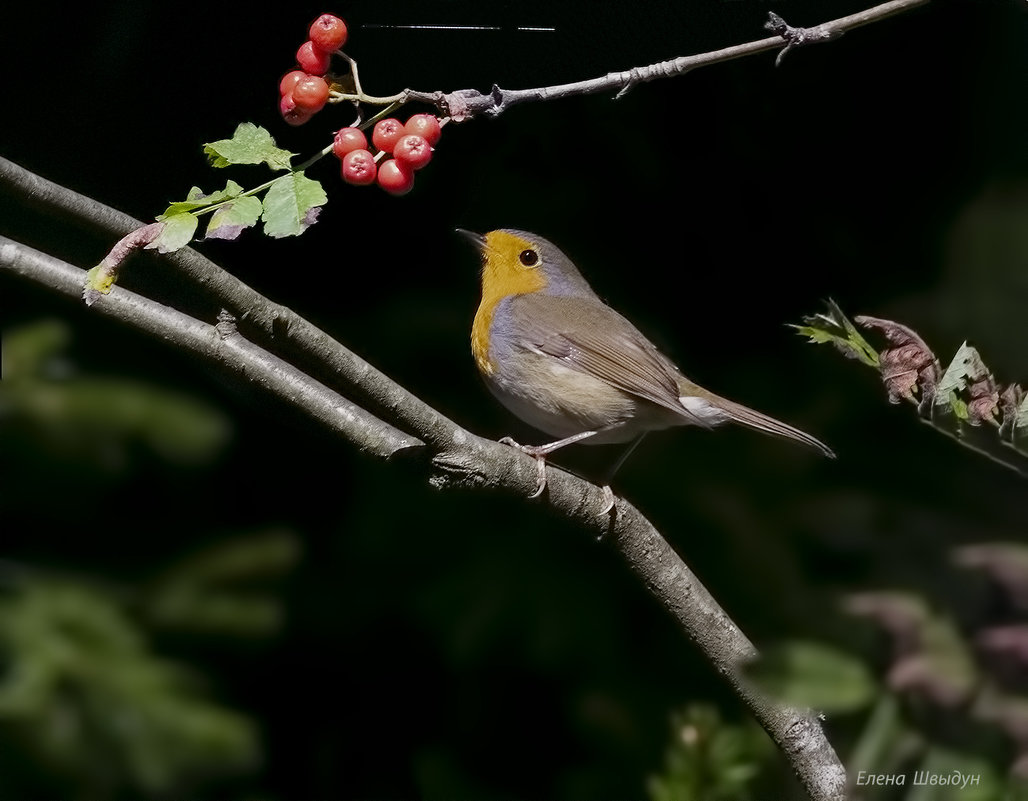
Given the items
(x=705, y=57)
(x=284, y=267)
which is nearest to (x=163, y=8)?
(x=284, y=267)

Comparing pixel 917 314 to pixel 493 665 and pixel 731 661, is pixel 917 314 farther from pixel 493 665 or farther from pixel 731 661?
pixel 493 665

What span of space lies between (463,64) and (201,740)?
1.62m

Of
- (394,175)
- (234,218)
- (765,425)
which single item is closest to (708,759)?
(765,425)

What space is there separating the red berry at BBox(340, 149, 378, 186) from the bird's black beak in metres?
0.65

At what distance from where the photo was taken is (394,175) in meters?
1.73

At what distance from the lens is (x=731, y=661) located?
2.30 metres

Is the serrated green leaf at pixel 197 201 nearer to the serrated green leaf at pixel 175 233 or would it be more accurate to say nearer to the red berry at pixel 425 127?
the serrated green leaf at pixel 175 233

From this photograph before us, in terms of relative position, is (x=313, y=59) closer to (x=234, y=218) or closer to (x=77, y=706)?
(x=234, y=218)

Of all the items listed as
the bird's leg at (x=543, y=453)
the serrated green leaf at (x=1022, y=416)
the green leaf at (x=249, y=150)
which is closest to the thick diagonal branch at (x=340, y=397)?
the bird's leg at (x=543, y=453)

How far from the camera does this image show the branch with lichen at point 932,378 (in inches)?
84.2

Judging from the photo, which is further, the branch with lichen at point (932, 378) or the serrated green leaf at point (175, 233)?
the branch with lichen at point (932, 378)

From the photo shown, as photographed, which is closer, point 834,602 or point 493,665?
point 493,665

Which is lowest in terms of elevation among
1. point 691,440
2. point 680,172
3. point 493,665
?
point 493,665

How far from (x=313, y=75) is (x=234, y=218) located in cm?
32
